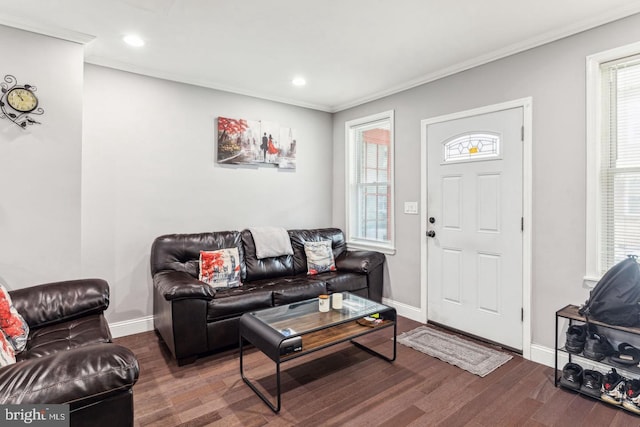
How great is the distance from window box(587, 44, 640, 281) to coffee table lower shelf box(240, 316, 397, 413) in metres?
1.62

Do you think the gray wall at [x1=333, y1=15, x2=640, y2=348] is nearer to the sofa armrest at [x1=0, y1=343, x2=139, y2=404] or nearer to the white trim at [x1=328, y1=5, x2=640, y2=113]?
the white trim at [x1=328, y1=5, x2=640, y2=113]

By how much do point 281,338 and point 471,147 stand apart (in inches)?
97.4

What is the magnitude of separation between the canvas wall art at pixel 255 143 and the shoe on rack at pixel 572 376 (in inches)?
133

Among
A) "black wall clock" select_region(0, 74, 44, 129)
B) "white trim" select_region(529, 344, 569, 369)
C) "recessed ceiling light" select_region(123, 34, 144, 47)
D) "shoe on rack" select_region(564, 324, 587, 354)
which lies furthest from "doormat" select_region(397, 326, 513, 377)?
"black wall clock" select_region(0, 74, 44, 129)

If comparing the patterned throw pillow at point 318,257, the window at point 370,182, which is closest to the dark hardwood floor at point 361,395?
the patterned throw pillow at point 318,257

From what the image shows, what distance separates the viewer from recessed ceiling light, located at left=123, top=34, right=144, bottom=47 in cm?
271

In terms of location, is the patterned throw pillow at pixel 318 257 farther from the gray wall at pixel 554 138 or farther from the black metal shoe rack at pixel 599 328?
the black metal shoe rack at pixel 599 328

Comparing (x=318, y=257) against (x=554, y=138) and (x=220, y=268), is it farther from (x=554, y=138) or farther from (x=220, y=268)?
(x=554, y=138)

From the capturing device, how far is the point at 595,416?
2066 millimetres

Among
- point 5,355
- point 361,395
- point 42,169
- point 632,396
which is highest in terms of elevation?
point 42,169

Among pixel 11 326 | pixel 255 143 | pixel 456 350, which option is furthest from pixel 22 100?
pixel 456 350

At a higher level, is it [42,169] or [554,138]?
[554,138]

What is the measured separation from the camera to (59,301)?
2.26m

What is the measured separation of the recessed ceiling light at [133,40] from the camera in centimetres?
271
